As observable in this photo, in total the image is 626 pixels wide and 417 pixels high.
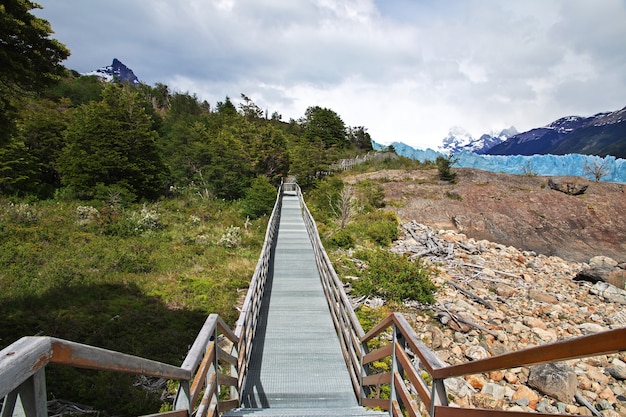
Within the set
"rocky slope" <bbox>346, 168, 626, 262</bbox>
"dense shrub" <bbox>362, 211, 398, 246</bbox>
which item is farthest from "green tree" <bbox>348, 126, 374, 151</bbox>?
"dense shrub" <bbox>362, 211, 398, 246</bbox>

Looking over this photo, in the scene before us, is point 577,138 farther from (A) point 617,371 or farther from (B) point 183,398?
(B) point 183,398

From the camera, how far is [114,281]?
36.6ft

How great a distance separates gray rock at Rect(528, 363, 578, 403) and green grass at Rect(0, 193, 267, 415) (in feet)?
22.1

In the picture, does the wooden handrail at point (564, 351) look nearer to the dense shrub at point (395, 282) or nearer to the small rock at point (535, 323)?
the dense shrub at point (395, 282)

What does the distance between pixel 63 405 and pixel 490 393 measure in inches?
282

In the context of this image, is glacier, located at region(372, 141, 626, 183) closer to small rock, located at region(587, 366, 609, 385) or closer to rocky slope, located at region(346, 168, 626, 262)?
rocky slope, located at region(346, 168, 626, 262)

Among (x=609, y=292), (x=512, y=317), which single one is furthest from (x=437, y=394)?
(x=609, y=292)

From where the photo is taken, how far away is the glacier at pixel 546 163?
2853 cm

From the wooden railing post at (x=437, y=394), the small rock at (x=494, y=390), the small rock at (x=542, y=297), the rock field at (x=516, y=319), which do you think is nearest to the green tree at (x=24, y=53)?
the wooden railing post at (x=437, y=394)

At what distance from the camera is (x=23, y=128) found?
77.8 ft

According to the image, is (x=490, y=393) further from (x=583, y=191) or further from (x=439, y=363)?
(x=583, y=191)

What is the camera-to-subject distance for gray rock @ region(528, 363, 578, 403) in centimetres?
628

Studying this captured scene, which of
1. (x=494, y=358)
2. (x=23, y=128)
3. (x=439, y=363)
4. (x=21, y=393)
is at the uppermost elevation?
(x=23, y=128)

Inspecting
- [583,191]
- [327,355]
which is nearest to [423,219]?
[583,191]
